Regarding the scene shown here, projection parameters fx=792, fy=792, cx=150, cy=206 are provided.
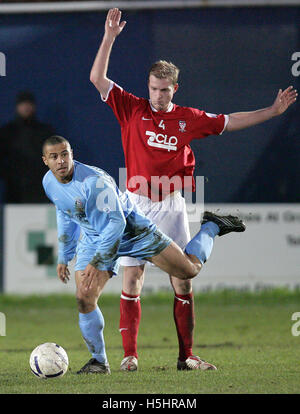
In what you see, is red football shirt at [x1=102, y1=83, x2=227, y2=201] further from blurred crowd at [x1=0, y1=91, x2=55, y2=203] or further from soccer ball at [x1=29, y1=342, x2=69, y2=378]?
blurred crowd at [x1=0, y1=91, x2=55, y2=203]

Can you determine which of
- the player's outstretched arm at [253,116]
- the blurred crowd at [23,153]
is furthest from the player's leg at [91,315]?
the blurred crowd at [23,153]

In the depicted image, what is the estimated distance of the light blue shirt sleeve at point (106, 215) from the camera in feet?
17.5

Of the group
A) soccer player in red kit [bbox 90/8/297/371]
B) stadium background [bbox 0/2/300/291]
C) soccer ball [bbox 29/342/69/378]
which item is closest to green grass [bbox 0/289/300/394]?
soccer ball [bbox 29/342/69/378]

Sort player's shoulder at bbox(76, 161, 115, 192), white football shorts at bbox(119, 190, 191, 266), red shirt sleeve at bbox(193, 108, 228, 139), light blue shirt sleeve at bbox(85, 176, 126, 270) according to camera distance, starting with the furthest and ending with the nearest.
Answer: red shirt sleeve at bbox(193, 108, 228, 139) → white football shorts at bbox(119, 190, 191, 266) → player's shoulder at bbox(76, 161, 115, 192) → light blue shirt sleeve at bbox(85, 176, 126, 270)

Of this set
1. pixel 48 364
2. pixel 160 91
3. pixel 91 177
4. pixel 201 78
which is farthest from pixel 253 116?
pixel 201 78

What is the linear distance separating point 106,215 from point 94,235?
31cm

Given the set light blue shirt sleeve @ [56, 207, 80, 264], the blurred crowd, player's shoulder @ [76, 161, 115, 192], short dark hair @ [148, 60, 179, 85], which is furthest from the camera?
the blurred crowd

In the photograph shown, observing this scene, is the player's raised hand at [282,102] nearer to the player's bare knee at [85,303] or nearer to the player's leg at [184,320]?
the player's leg at [184,320]

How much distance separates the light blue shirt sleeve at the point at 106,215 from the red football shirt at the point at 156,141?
60cm

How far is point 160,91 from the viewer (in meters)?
5.93

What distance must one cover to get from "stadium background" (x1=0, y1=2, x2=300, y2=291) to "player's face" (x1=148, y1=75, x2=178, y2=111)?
365 cm

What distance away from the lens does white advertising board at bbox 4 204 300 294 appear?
9.72 metres

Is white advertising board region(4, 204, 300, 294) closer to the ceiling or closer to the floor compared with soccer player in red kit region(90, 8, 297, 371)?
closer to the floor

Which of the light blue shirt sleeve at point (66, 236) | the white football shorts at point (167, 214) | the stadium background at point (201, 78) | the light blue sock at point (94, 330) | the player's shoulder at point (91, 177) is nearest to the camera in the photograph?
the player's shoulder at point (91, 177)
